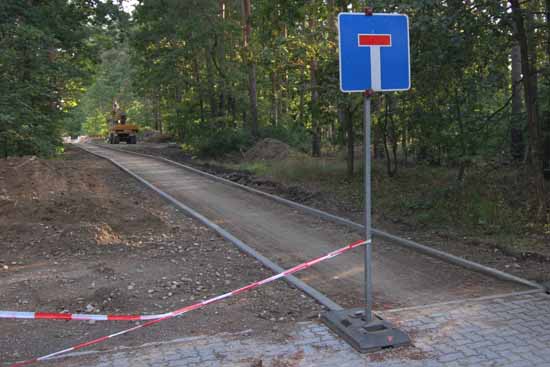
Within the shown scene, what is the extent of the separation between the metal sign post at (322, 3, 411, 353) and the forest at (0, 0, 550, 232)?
4523 mm

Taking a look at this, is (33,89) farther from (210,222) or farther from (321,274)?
(321,274)

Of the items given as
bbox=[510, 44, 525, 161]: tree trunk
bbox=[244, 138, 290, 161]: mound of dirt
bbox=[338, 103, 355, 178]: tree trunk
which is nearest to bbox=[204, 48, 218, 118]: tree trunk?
bbox=[244, 138, 290, 161]: mound of dirt

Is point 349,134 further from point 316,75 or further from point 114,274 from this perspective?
point 114,274

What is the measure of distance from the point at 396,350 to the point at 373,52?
257cm

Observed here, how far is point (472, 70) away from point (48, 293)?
8907 mm

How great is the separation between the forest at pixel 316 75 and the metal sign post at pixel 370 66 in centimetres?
452

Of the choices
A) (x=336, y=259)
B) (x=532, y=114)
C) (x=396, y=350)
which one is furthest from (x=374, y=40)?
(x=532, y=114)

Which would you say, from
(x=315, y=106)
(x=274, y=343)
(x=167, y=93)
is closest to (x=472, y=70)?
(x=315, y=106)

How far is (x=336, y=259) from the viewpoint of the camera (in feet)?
26.1

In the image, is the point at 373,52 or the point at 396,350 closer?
the point at 396,350

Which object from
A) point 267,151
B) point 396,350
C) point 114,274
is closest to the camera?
point 396,350

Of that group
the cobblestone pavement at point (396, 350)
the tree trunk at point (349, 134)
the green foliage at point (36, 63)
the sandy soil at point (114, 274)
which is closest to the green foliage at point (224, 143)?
the green foliage at point (36, 63)

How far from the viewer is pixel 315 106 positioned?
1623 centimetres

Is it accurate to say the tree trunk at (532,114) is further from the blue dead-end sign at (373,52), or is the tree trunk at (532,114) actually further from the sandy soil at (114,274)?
the blue dead-end sign at (373,52)
